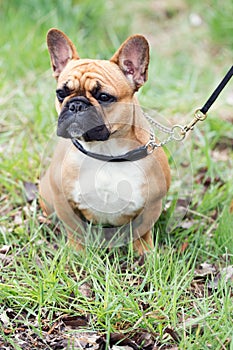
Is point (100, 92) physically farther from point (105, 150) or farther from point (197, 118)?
point (197, 118)

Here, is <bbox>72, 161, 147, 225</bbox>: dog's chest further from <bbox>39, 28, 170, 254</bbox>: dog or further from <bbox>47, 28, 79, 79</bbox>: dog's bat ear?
<bbox>47, 28, 79, 79</bbox>: dog's bat ear

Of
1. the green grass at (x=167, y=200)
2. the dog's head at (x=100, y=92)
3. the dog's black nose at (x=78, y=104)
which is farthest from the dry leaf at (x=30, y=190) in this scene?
the dog's black nose at (x=78, y=104)

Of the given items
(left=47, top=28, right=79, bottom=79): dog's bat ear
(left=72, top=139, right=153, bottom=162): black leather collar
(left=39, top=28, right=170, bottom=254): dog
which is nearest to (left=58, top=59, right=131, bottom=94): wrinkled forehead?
(left=39, top=28, right=170, bottom=254): dog

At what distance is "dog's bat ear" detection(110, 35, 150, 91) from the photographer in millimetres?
2822

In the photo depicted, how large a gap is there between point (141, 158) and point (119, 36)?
9.31ft

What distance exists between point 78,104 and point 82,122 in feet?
0.28

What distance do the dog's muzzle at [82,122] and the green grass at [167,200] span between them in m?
0.58

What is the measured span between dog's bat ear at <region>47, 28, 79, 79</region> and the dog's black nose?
1.25 ft

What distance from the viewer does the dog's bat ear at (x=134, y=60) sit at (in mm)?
2822

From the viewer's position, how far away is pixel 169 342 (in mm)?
2467

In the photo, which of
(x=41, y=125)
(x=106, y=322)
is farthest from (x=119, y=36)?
(x=106, y=322)

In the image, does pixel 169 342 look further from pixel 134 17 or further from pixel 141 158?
pixel 134 17

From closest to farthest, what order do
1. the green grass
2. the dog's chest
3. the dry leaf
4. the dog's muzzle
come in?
1. the green grass
2. the dog's muzzle
3. the dog's chest
4. the dry leaf

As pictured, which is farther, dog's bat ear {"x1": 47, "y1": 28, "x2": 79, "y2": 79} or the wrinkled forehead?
dog's bat ear {"x1": 47, "y1": 28, "x2": 79, "y2": 79}
